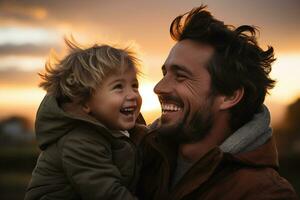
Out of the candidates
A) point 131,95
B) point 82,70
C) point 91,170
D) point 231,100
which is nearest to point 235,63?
point 231,100

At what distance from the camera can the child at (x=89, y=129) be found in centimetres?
337

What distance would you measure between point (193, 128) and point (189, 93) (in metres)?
0.22

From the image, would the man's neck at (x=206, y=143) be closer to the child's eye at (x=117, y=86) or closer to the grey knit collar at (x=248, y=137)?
the grey knit collar at (x=248, y=137)

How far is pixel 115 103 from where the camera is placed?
3520 mm

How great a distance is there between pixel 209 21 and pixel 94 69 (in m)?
0.85

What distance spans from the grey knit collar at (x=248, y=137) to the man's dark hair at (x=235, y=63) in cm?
22

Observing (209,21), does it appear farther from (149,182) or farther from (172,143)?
(149,182)

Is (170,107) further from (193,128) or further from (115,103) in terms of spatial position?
(115,103)

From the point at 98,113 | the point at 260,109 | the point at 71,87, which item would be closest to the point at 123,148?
the point at 98,113

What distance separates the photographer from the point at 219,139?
3.80 meters

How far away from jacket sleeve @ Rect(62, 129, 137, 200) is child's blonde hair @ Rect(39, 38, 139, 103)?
29 centimetres

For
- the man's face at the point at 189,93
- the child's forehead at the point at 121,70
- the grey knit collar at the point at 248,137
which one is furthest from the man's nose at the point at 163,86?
the grey knit collar at the point at 248,137

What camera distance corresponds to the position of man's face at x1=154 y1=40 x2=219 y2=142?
12.3 ft

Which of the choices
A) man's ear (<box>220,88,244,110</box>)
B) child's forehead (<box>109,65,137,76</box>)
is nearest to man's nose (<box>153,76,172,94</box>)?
child's forehead (<box>109,65,137,76</box>)
